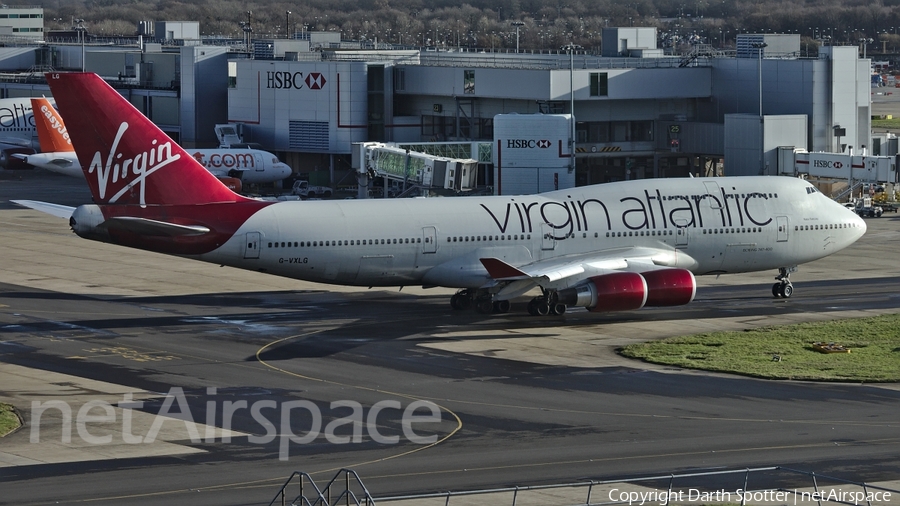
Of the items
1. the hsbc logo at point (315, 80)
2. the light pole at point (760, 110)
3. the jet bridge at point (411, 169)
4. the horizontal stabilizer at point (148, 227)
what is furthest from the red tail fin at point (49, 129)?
the horizontal stabilizer at point (148, 227)

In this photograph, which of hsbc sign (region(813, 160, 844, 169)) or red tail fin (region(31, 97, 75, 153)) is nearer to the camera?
hsbc sign (region(813, 160, 844, 169))

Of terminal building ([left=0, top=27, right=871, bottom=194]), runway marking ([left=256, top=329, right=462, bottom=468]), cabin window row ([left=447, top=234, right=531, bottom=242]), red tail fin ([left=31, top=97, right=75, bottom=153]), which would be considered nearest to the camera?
runway marking ([left=256, top=329, right=462, bottom=468])

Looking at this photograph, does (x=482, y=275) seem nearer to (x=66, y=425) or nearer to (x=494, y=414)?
(x=494, y=414)

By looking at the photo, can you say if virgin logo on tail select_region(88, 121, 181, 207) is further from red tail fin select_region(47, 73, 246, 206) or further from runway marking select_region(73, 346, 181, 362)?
runway marking select_region(73, 346, 181, 362)

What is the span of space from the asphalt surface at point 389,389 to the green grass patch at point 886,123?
319 feet

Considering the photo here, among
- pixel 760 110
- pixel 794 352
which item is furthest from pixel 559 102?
pixel 794 352

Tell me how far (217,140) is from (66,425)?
3663 inches

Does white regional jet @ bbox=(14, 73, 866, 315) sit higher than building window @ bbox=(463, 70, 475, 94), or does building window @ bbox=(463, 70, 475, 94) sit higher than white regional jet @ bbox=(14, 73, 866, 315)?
building window @ bbox=(463, 70, 475, 94)

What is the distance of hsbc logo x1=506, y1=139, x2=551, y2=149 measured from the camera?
91.0 meters

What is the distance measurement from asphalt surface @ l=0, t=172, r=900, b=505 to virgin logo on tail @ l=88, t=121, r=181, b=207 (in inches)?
221

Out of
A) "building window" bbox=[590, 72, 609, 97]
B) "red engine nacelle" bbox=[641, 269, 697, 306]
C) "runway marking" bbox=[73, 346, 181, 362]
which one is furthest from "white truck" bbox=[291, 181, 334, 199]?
"runway marking" bbox=[73, 346, 181, 362]

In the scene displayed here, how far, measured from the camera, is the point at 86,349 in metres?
49.5

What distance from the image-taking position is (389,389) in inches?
1703

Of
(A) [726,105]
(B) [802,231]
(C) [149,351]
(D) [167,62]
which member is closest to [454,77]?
(A) [726,105]
